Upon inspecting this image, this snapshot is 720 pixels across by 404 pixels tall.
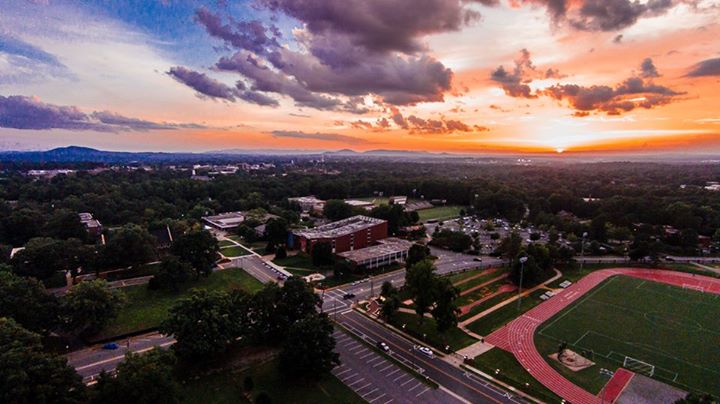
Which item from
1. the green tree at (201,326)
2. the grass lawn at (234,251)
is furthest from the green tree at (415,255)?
the grass lawn at (234,251)

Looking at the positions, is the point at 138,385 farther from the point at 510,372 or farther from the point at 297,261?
the point at 297,261

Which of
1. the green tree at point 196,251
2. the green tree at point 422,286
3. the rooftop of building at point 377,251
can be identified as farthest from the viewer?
the rooftop of building at point 377,251

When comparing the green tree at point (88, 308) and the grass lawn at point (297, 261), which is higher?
the green tree at point (88, 308)

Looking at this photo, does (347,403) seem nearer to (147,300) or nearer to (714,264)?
(147,300)

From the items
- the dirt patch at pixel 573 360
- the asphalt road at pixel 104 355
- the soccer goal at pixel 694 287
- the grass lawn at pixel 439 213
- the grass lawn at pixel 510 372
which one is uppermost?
the asphalt road at pixel 104 355

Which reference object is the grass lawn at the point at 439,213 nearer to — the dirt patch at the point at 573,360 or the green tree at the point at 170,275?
the green tree at the point at 170,275

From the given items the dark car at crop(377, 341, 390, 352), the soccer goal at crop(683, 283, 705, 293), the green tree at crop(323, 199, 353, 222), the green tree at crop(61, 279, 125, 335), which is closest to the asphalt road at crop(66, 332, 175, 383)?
the green tree at crop(61, 279, 125, 335)

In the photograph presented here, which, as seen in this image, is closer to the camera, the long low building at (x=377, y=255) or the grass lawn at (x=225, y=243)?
the long low building at (x=377, y=255)
